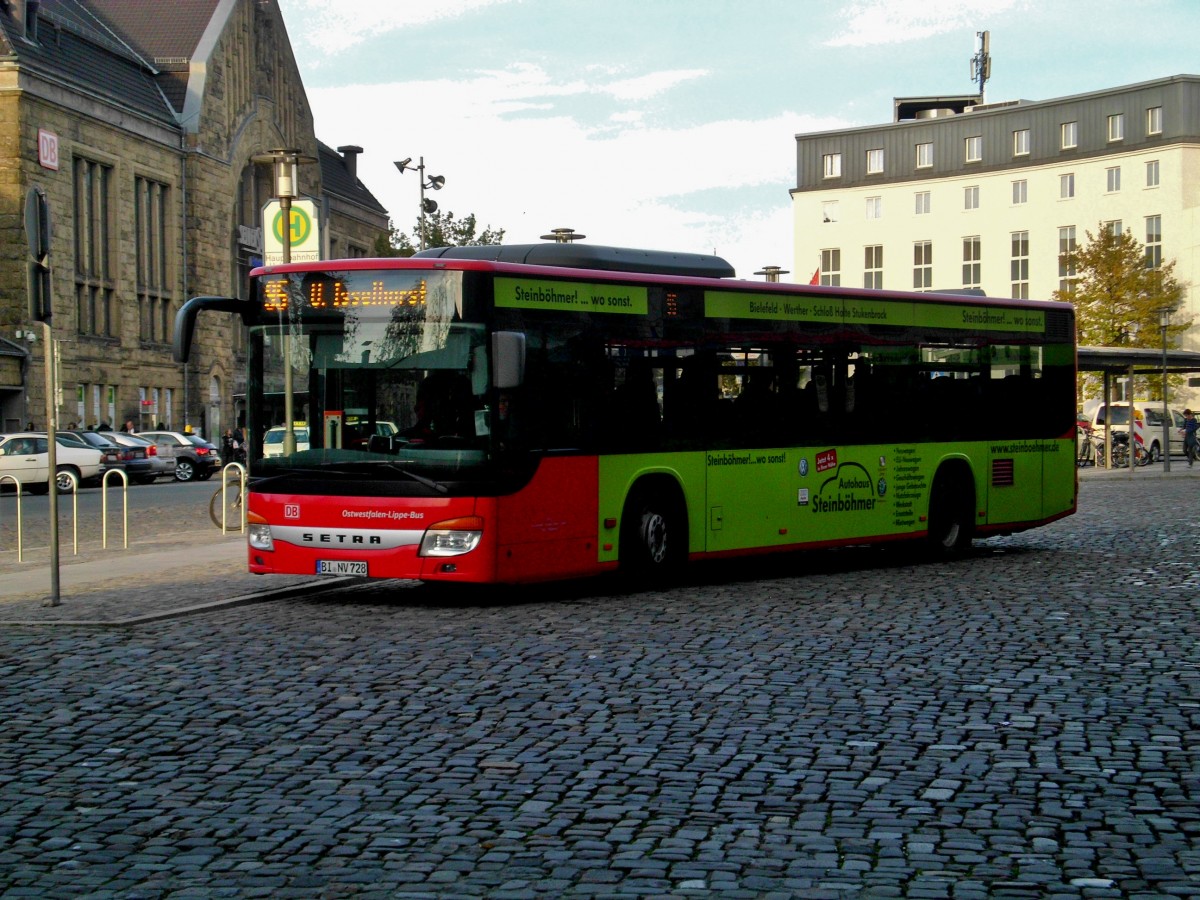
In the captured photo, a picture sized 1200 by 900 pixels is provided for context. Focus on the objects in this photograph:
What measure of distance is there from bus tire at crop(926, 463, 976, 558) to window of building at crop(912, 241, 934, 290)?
8392 centimetres

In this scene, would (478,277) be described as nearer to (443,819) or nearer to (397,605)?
(397,605)

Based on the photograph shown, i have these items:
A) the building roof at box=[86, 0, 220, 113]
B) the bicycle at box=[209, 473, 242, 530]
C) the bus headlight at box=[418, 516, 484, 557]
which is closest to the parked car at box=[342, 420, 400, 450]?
the bus headlight at box=[418, 516, 484, 557]

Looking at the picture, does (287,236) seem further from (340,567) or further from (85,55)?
(85,55)

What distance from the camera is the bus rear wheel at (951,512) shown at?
18797 millimetres

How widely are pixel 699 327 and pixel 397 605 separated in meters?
3.83

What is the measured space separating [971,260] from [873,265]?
631 centimetres

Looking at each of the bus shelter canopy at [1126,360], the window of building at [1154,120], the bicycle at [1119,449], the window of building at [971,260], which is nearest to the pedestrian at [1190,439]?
the bicycle at [1119,449]

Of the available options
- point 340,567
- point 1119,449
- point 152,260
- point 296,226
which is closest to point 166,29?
point 152,260

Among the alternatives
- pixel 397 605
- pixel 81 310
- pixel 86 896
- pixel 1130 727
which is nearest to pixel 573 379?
pixel 397 605

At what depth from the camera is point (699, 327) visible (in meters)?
15.7

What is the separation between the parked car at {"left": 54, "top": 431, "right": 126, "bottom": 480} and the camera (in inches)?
1768

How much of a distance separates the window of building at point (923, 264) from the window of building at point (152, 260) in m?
47.2

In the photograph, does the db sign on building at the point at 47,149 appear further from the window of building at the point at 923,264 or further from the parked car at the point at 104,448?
the window of building at the point at 923,264

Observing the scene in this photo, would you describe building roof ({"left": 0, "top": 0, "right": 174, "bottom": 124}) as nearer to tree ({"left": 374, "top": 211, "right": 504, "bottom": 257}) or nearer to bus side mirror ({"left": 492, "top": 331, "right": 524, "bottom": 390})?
tree ({"left": 374, "top": 211, "right": 504, "bottom": 257})
